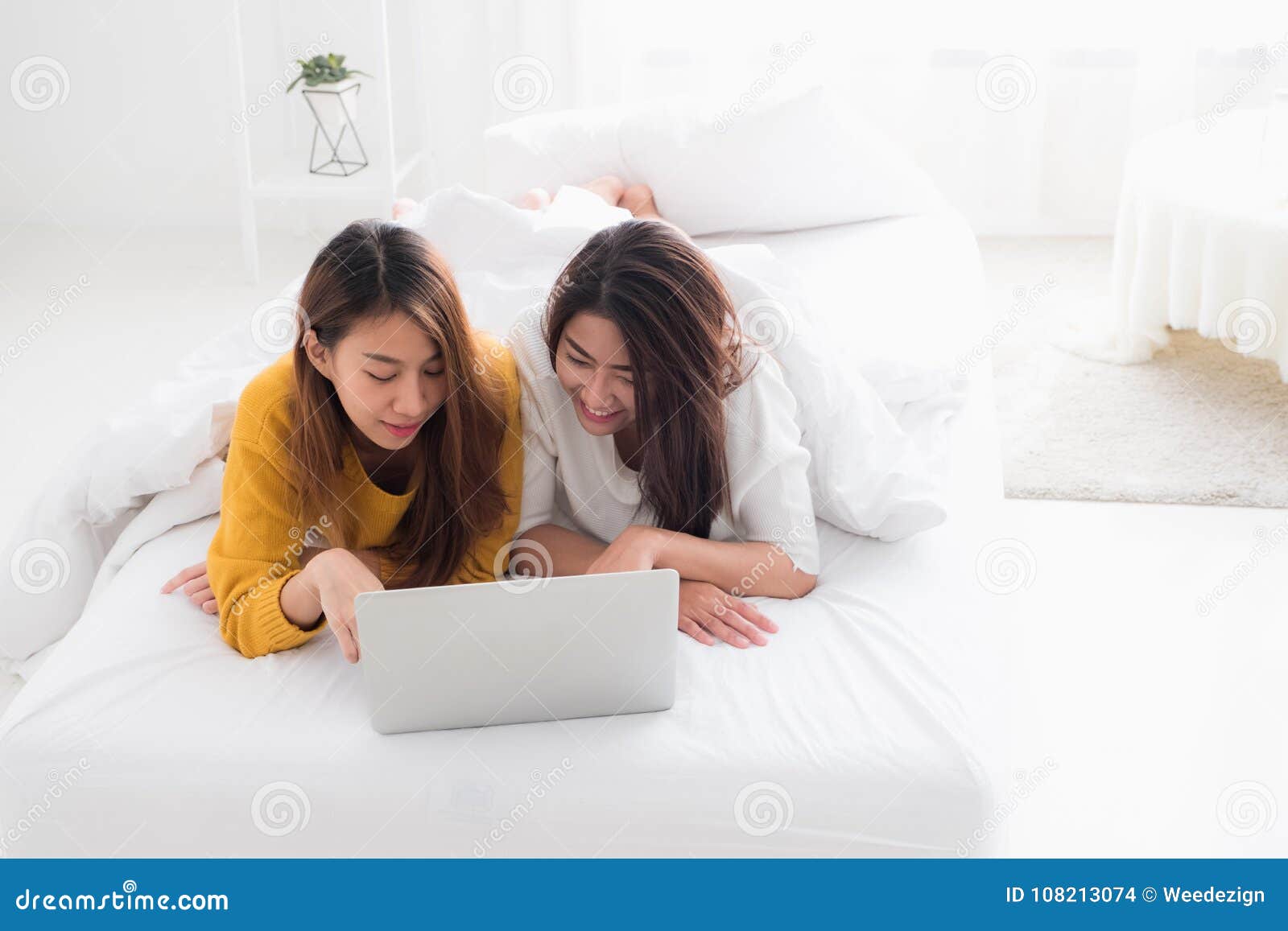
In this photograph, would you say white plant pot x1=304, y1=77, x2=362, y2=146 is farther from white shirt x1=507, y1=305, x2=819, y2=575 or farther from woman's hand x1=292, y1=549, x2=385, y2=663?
woman's hand x1=292, y1=549, x2=385, y2=663

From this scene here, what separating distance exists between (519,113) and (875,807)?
2885mm

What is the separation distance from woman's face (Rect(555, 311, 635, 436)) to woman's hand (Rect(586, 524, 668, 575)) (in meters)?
0.13

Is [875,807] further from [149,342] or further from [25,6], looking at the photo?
[25,6]

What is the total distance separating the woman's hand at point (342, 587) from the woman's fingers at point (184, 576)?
0.84 ft

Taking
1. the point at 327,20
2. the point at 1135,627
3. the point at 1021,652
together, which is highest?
the point at 327,20

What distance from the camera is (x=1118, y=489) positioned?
247 cm

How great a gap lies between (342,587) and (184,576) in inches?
12.4

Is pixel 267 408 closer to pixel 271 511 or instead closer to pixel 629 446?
pixel 271 511

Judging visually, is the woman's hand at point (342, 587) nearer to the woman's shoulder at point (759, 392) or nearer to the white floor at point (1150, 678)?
the woman's shoulder at point (759, 392)

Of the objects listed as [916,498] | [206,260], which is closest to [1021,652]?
[916,498]

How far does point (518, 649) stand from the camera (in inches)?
51.1

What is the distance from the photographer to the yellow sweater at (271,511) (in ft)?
4.78

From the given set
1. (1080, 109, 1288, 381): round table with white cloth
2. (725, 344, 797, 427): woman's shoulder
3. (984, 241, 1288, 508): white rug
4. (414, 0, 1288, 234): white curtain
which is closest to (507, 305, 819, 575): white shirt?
(725, 344, 797, 427): woman's shoulder

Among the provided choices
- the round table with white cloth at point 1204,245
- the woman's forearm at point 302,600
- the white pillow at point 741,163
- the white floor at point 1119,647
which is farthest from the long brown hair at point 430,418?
the round table with white cloth at point 1204,245
